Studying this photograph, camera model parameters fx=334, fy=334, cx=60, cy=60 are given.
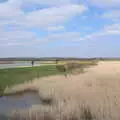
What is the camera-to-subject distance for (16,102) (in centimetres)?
2752

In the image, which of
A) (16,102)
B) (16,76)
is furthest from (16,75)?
(16,102)

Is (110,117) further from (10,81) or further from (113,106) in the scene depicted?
(10,81)

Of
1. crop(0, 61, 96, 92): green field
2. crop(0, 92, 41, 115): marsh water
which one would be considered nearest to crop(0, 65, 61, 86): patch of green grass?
crop(0, 61, 96, 92): green field

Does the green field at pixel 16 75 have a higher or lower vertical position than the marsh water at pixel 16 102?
higher

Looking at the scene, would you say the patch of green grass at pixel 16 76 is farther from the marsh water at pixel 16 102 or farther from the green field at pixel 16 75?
the marsh water at pixel 16 102

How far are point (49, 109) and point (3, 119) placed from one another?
298cm

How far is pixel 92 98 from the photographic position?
25.4 metres

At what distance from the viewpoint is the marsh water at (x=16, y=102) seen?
80.1ft

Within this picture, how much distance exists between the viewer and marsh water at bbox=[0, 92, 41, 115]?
24.4m

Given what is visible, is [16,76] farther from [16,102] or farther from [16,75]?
[16,102]

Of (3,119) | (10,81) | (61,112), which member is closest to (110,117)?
(61,112)

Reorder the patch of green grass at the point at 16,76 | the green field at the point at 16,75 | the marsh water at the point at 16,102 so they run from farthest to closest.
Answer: the patch of green grass at the point at 16,76 < the green field at the point at 16,75 < the marsh water at the point at 16,102

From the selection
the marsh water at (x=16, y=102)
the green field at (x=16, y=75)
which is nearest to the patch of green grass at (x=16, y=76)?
the green field at (x=16, y=75)

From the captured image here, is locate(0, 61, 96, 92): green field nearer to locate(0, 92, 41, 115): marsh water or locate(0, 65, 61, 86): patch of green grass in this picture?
locate(0, 65, 61, 86): patch of green grass
